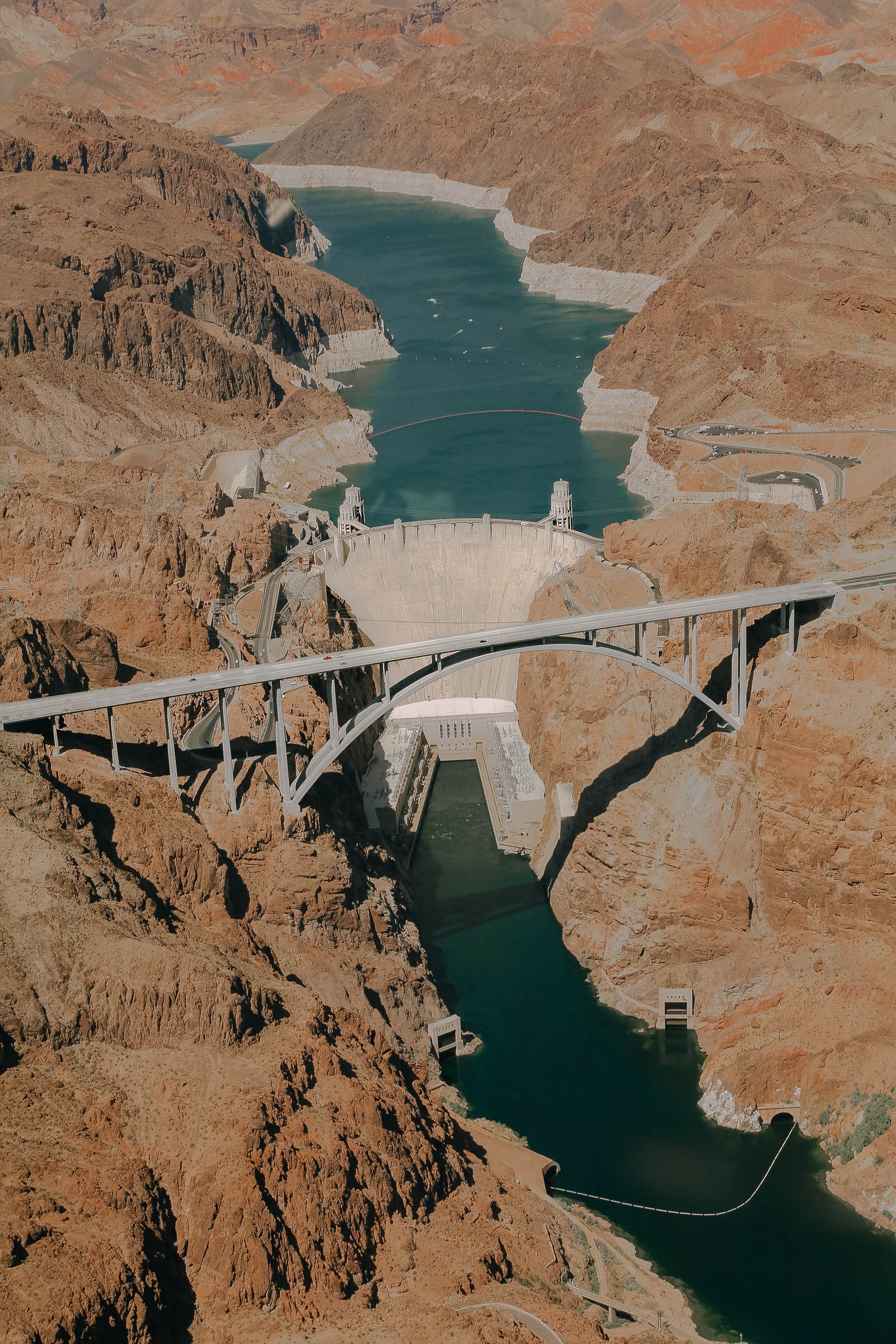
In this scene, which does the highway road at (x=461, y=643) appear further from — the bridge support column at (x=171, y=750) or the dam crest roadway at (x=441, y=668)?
the bridge support column at (x=171, y=750)

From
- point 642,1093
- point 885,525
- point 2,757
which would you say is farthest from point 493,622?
point 2,757

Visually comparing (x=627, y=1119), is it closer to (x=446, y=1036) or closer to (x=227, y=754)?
(x=446, y=1036)

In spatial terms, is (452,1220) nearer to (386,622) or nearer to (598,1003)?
(598,1003)

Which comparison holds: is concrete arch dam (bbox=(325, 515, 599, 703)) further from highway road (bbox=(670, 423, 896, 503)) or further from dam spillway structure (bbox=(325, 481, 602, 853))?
highway road (bbox=(670, 423, 896, 503))

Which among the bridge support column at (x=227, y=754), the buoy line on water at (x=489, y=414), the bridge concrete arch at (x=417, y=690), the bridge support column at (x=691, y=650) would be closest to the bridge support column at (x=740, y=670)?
the bridge concrete arch at (x=417, y=690)

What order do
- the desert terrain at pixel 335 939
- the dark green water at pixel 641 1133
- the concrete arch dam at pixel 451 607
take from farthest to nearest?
the concrete arch dam at pixel 451 607
the dark green water at pixel 641 1133
the desert terrain at pixel 335 939

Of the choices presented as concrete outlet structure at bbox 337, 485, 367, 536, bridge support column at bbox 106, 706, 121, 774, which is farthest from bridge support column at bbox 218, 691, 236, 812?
concrete outlet structure at bbox 337, 485, 367, 536
